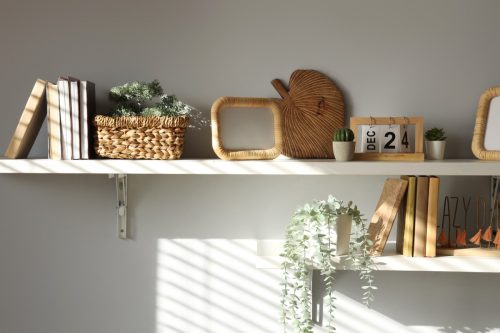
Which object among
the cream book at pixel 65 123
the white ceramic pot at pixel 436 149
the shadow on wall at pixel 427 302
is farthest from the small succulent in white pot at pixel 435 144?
the cream book at pixel 65 123

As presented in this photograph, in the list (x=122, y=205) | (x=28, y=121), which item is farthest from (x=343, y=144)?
(x=28, y=121)

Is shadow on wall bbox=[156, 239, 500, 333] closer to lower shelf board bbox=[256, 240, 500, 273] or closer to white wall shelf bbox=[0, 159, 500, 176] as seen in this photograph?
lower shelf board bbox=[256, 240, 500, 273]

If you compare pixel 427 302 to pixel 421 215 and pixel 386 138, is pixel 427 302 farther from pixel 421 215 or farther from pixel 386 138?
pixel 386 138

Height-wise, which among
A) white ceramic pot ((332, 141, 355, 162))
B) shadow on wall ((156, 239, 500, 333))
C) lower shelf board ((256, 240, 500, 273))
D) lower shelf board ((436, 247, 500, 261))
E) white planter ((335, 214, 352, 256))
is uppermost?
white ceramic pot ((332, 141, 355, 162))

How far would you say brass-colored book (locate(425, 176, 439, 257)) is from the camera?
1.76 meters

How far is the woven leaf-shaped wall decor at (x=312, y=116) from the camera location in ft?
6.31

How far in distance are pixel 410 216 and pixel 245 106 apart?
1.88 ft

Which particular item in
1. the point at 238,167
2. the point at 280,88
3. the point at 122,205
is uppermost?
the point at 280,88

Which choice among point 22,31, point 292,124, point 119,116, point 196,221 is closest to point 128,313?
point 196,221

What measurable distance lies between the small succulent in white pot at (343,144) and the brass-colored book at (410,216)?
0.63ft

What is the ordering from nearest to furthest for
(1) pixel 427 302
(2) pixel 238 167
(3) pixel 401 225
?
(2) pixel 238 167
(3) pixel 401 225
(1) pixel 427 302

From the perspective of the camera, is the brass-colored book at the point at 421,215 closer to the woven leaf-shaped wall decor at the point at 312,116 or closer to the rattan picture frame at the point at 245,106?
the woven leaf-shaped wall decor at the point at 312,116

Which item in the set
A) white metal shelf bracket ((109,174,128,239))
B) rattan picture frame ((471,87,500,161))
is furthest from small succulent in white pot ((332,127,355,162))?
white metal shelf bracket ((109,174,128,239))

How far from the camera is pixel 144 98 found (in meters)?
1.86
